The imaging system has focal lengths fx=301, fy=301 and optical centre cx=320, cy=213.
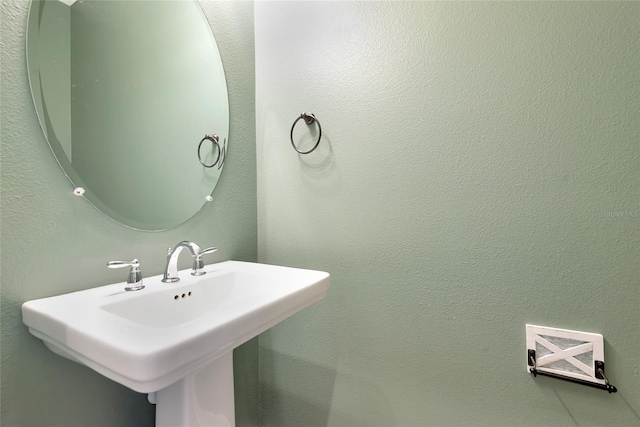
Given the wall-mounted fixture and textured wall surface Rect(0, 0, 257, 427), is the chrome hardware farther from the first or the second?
textured wall surface Rect(0, 0, 257, 427)

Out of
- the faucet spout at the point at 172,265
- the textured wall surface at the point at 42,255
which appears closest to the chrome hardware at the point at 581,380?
the faucet spout at the point at 172,265

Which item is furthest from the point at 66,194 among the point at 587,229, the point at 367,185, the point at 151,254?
the point at 587,229

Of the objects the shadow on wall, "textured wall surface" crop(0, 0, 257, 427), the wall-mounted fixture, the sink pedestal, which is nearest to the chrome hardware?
the wall-mounted fixture

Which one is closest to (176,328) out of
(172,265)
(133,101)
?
(172,265)

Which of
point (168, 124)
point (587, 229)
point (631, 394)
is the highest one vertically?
point (168, 124)

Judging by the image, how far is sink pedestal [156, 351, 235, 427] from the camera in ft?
2.06

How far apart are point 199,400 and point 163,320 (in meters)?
0.21

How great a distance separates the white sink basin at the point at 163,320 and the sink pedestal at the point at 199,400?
0.13 m

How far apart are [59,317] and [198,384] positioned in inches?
11.7

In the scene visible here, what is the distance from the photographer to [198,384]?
649 millimetres

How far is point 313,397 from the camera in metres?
1.15

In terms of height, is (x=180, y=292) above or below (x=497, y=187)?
below

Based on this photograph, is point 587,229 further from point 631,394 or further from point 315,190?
point 315,190

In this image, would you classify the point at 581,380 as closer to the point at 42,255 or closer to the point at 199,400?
the point at 199,400
